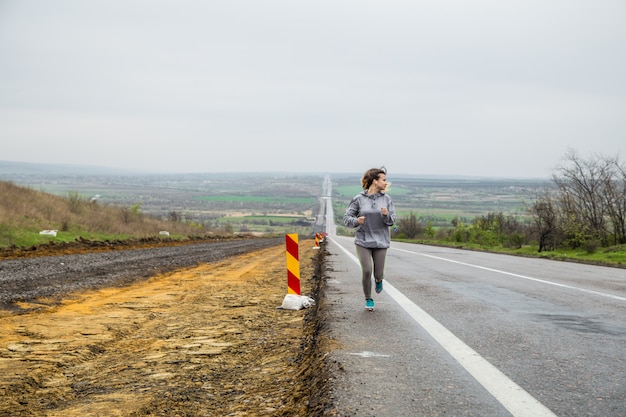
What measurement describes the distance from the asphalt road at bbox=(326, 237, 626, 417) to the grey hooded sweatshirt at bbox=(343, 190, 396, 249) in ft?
3.14

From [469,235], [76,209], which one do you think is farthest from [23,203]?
[469,235]

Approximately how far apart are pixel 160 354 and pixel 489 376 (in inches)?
137

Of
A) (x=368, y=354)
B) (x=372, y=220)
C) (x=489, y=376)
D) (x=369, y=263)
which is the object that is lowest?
(x=368, y=354)

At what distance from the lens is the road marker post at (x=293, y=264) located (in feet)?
30.1

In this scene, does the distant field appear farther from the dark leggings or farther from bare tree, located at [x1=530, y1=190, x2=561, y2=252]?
the dark leggings

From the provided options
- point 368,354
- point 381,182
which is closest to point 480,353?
point 368,354

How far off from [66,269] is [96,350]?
9.16 metres

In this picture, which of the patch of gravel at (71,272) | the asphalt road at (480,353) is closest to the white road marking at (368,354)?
the asphalt road at (480,353)

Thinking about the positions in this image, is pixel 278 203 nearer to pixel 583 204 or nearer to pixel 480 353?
pixel 583 204

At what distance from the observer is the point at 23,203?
29.2 meters

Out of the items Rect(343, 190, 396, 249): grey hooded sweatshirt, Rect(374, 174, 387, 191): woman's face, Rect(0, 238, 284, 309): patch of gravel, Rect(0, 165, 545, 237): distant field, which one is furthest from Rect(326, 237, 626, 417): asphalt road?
Rect(0, 165, 545, 237): distant field

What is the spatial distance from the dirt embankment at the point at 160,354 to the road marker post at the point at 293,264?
516 millimetres

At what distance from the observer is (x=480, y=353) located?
525 cm

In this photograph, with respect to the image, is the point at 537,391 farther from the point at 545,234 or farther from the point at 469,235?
the point at 469,235
